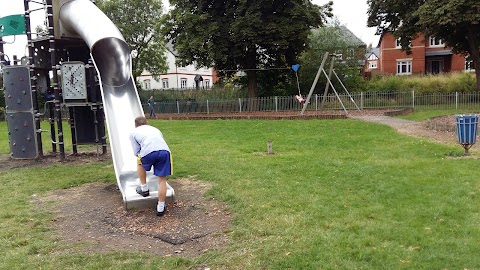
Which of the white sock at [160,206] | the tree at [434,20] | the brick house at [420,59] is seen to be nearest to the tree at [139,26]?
the tree at [434,20]

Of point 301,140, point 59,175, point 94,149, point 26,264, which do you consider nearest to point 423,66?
point 301,140

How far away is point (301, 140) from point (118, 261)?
9.45 metres

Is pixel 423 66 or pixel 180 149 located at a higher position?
pixel 423 66

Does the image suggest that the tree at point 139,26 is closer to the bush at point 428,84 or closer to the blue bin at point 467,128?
the bush at point 428,84

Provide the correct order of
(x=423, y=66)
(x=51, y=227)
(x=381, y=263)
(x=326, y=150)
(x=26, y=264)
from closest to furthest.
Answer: (x=381, y=263) < (x=26, y=264) < (x=51, y=227) < (x=326, y=150) < (x=423, y=66)

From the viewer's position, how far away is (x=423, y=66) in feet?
161

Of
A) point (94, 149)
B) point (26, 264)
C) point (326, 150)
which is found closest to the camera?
point (26, 264)

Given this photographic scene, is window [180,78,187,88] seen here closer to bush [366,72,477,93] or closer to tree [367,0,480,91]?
bush [366,72,477,93]

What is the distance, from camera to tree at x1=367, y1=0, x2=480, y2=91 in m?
22.1

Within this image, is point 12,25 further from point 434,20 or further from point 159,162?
point 434,20

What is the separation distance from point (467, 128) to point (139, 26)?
35722 mm

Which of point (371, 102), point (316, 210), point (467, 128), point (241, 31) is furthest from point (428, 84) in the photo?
point (316, 210)

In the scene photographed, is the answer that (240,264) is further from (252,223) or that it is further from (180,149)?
(180,149)

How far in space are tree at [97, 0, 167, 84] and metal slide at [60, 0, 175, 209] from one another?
2861cm
